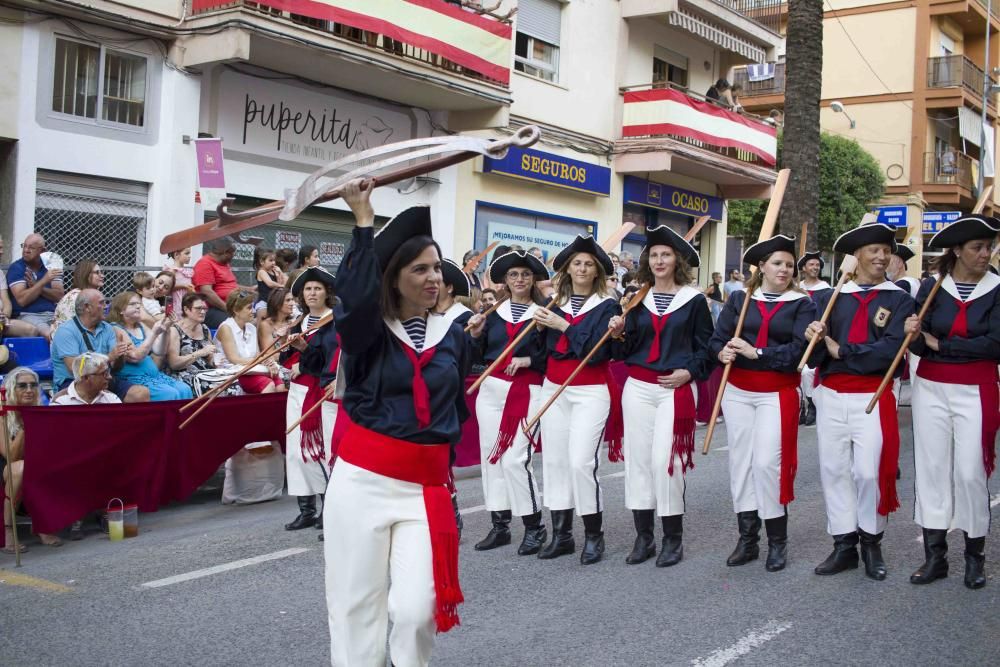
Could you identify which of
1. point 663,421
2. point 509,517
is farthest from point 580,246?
point 509,517

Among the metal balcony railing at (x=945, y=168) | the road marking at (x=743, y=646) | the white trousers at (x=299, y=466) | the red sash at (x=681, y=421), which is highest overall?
the metal balcony railing at (x=945, y=168)

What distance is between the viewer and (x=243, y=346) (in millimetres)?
9906

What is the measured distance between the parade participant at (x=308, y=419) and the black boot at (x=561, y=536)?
5.76ft

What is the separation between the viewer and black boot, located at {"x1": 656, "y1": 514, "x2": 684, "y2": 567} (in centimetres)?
660

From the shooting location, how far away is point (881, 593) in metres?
5.95

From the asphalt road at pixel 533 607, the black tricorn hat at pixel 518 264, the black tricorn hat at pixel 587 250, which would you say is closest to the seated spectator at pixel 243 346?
the asphalt road at pixel 533 607

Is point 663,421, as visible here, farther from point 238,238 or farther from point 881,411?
point 238,238

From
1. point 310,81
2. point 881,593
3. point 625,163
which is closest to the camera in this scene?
point 881,593

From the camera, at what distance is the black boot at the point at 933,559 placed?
6.16 m

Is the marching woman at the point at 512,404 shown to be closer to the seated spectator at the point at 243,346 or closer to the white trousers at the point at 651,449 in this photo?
the white trousers at the point at 651,449

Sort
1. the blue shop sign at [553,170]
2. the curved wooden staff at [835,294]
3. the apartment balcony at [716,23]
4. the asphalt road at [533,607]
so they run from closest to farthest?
1. the asphalt road at [533,607]
2. the curved wooden staff at [835,294]
3. the blue shop sign at [553,170]
4. the apartment balcony at [716,23]

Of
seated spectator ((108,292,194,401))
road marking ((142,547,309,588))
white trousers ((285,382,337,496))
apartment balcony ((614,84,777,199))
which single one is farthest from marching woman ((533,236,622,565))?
apartment balcony ((614,84,777,199))

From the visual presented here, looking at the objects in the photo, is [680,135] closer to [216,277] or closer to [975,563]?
[216,277]

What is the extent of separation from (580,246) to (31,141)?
27.3ft
